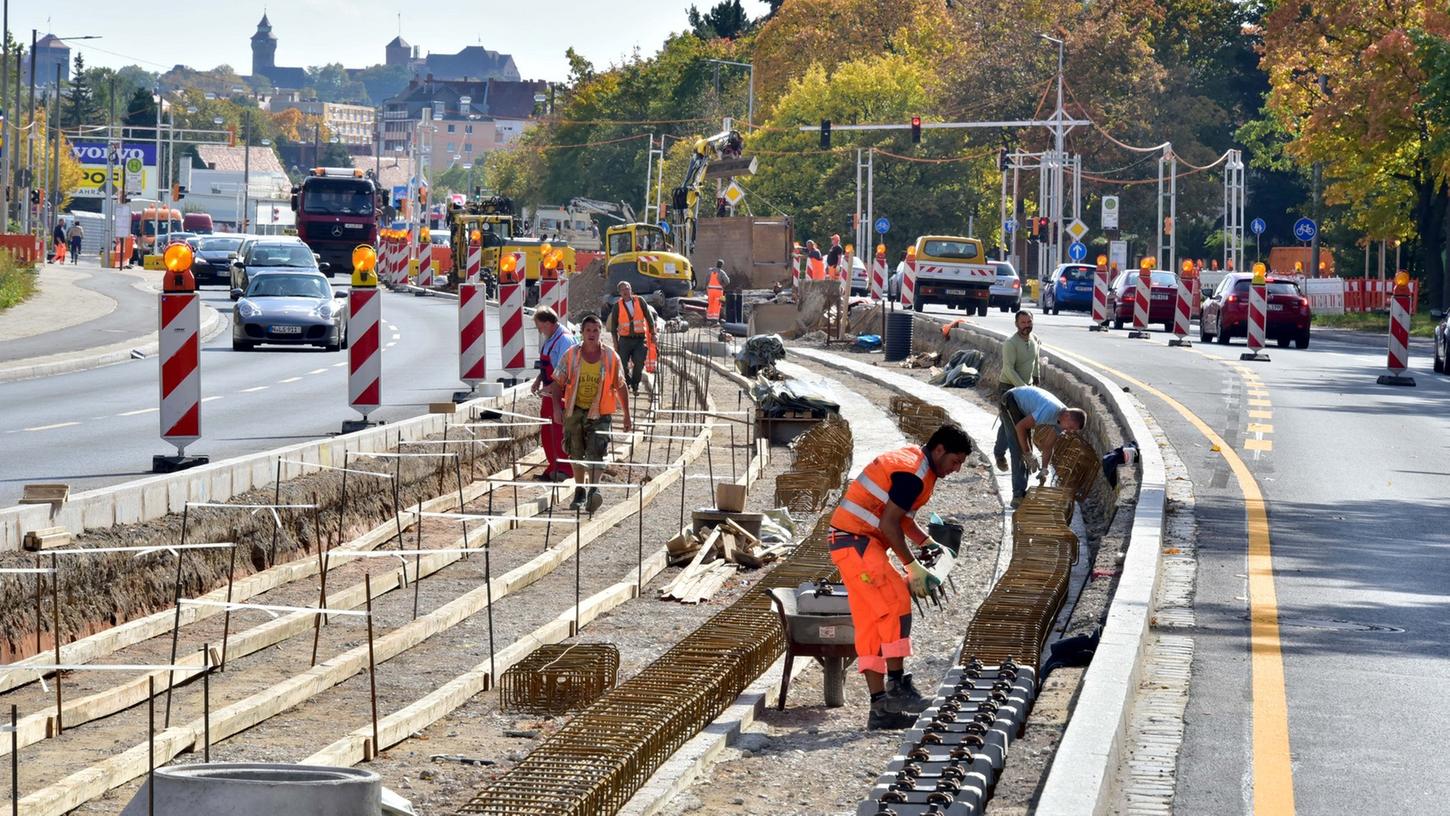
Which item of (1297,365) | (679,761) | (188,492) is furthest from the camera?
(1297,365)

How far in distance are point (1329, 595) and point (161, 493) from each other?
674cm

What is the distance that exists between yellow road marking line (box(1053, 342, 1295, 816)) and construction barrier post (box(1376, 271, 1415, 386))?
13302mm

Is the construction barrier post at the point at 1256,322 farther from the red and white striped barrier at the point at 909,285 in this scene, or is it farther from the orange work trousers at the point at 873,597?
the orange work trousers at the point at 873,597

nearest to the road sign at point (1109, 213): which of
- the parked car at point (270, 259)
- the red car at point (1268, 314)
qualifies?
the red car at point (1268, 314)

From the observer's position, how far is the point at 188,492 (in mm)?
12805

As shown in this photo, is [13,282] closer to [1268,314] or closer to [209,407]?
[209,407]

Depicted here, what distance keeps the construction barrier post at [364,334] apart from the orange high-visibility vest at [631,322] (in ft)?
23.2

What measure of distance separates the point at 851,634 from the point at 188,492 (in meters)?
4.99

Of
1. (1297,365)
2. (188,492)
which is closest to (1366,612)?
(188,492)

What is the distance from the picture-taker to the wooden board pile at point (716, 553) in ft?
43.9

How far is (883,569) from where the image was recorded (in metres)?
9.33

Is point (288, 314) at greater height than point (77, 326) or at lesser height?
greater

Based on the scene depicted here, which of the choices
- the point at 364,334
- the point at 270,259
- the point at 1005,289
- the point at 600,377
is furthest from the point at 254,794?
the point at 1005,289

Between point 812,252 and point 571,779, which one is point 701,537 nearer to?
point 571,779
